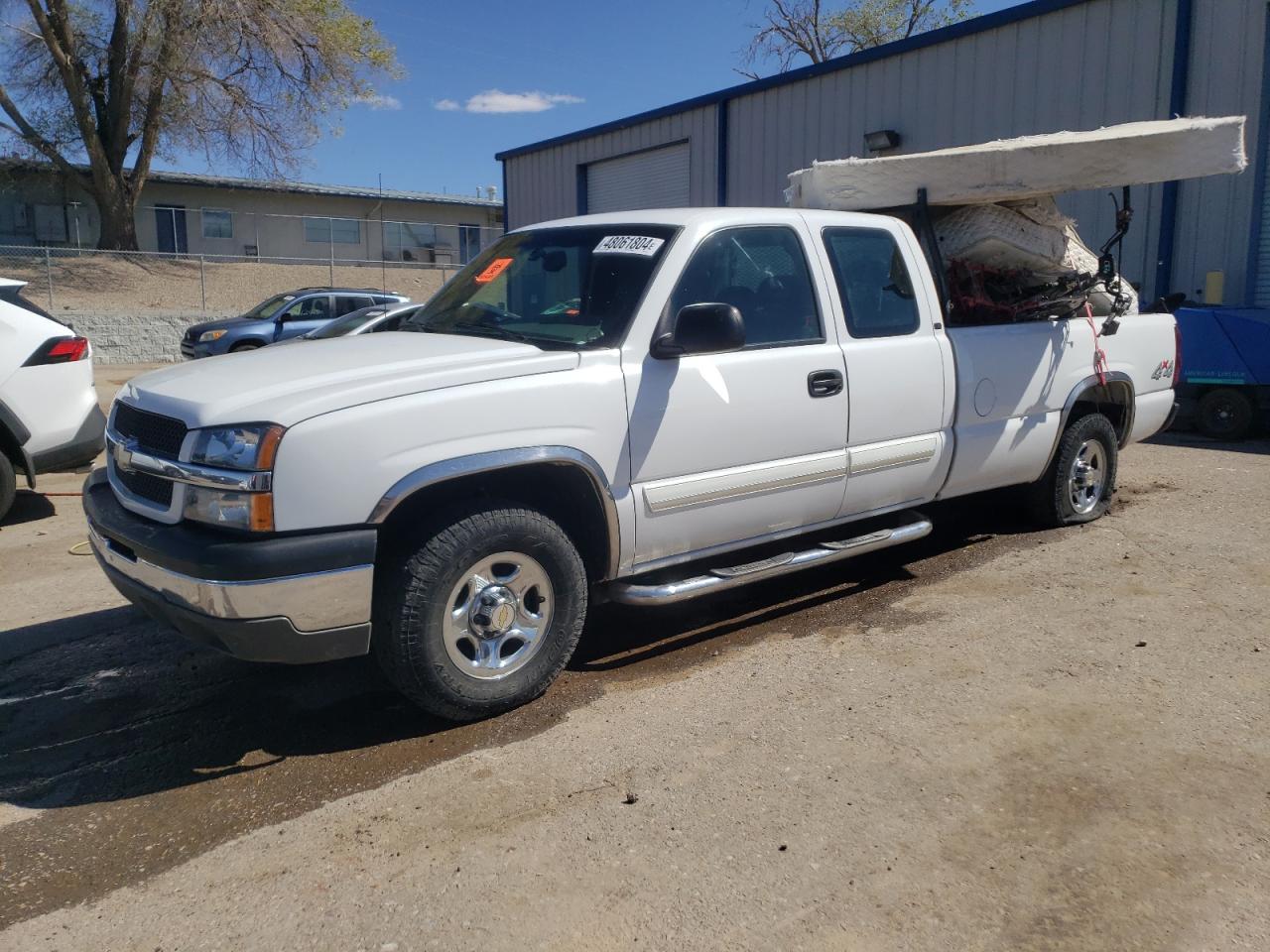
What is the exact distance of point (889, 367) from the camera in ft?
16.5

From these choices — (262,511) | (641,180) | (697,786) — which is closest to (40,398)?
(262,511)

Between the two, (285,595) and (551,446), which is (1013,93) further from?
(285,595)

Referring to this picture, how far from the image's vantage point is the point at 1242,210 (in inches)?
453

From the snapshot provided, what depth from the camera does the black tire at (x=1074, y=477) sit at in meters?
6.38

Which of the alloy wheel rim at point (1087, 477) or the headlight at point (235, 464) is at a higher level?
the headlight at point (235, 464)

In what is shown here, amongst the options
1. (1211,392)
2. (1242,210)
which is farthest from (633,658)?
(1242,210)

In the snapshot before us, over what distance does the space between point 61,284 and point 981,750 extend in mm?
27695

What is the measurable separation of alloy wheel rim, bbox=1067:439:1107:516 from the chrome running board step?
1.73 metres

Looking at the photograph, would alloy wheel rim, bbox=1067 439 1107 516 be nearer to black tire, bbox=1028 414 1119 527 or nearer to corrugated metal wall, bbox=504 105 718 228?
black tire, bbox=1028 414 1119 527

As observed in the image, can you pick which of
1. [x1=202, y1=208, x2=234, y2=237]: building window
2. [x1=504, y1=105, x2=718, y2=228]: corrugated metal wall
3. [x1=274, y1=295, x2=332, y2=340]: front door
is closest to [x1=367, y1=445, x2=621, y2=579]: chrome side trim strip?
[x1=504, y1=105, x2=718, y2=228]: corrugated metal wall

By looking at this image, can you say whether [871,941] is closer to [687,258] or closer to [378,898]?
[378,898]

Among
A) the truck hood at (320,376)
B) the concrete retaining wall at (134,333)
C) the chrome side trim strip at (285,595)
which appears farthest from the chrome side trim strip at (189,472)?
the concrete retaining wall at (134,333)

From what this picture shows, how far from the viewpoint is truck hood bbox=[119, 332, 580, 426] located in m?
3.46

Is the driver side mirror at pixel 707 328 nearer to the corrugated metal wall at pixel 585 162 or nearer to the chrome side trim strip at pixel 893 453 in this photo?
the chrome side trim strip at pixel 893 453
